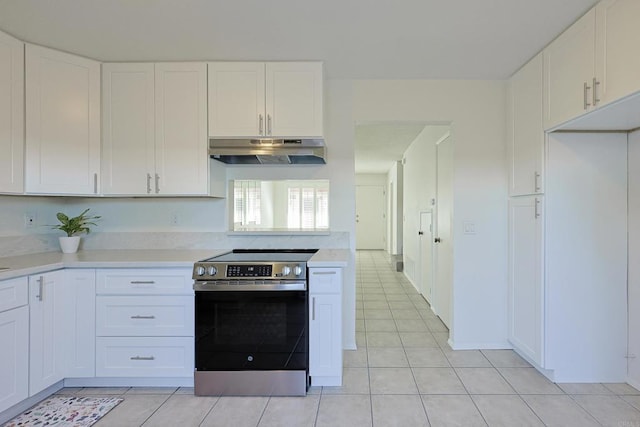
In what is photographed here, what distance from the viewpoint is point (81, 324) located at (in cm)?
220

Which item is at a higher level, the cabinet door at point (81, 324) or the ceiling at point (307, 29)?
the ceiling at point (307, 29)

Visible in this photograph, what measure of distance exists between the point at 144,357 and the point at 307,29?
7.86 ft

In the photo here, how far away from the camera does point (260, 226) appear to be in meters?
2.92

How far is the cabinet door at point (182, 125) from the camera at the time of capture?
253 cm

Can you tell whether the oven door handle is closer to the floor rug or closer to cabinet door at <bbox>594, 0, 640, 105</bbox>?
the floor rug

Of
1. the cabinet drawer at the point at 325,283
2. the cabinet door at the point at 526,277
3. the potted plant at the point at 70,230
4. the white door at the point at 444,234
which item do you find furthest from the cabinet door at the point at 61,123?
the cabinet door at the point at 526,277

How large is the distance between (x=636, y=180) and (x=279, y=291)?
2464mm

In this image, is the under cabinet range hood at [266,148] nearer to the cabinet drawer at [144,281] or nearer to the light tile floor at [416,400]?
the cabinet drawer at [144,281]

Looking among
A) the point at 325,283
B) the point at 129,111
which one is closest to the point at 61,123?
the point at 129,111

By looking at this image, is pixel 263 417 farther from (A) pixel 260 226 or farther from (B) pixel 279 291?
(A) pixel 260 226

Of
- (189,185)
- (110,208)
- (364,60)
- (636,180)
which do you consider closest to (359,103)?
(364,60)

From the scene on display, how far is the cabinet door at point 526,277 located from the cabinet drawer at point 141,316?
2.42 meters

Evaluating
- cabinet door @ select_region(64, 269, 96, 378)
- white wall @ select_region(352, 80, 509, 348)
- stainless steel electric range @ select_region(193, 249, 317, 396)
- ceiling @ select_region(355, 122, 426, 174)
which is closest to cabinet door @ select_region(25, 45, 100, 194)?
cabinet door @ select_region(64, 269, 96, 378)

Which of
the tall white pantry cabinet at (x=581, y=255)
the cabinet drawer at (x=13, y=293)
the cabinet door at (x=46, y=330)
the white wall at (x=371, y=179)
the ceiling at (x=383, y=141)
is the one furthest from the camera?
→ the white wall at (x=371, y=179)
